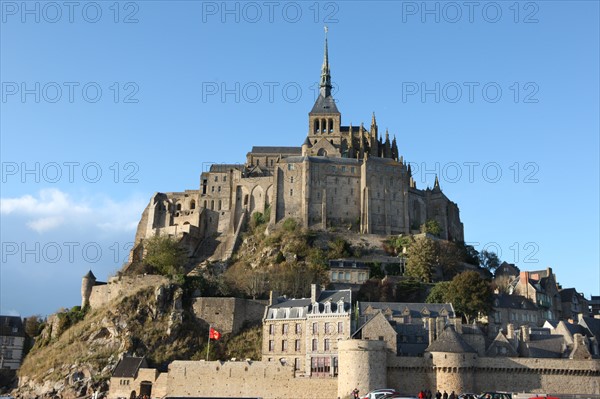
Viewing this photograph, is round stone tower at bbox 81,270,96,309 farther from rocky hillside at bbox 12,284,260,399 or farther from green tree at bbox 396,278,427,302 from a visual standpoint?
green tree at bbox 396,278,427,302

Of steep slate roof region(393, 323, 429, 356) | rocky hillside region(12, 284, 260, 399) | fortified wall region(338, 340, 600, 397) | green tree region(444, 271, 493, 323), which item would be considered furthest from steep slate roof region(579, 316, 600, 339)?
rocky hillside region(12, 284, 260, 399)

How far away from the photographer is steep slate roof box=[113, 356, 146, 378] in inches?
2204

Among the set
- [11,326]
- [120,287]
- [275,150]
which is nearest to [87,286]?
[120,287]

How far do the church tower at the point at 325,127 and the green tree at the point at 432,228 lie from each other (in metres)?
14.7

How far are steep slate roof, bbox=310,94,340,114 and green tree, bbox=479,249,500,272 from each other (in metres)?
28.3

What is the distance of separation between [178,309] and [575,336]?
33204 millimetres

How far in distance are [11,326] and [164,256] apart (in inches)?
754

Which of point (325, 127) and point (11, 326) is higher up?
point (325, 127)

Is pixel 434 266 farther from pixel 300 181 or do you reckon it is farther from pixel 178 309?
pixel 178 309

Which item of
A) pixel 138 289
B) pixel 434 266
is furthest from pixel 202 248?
pixel 434 266

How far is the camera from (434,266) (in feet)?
243

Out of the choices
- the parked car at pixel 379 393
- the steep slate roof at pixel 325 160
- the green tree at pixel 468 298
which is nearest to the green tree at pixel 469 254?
the steep slate roof at pixel 325 160

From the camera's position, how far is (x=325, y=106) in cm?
10019

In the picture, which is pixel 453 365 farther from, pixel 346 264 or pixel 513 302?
pixel 346 264
